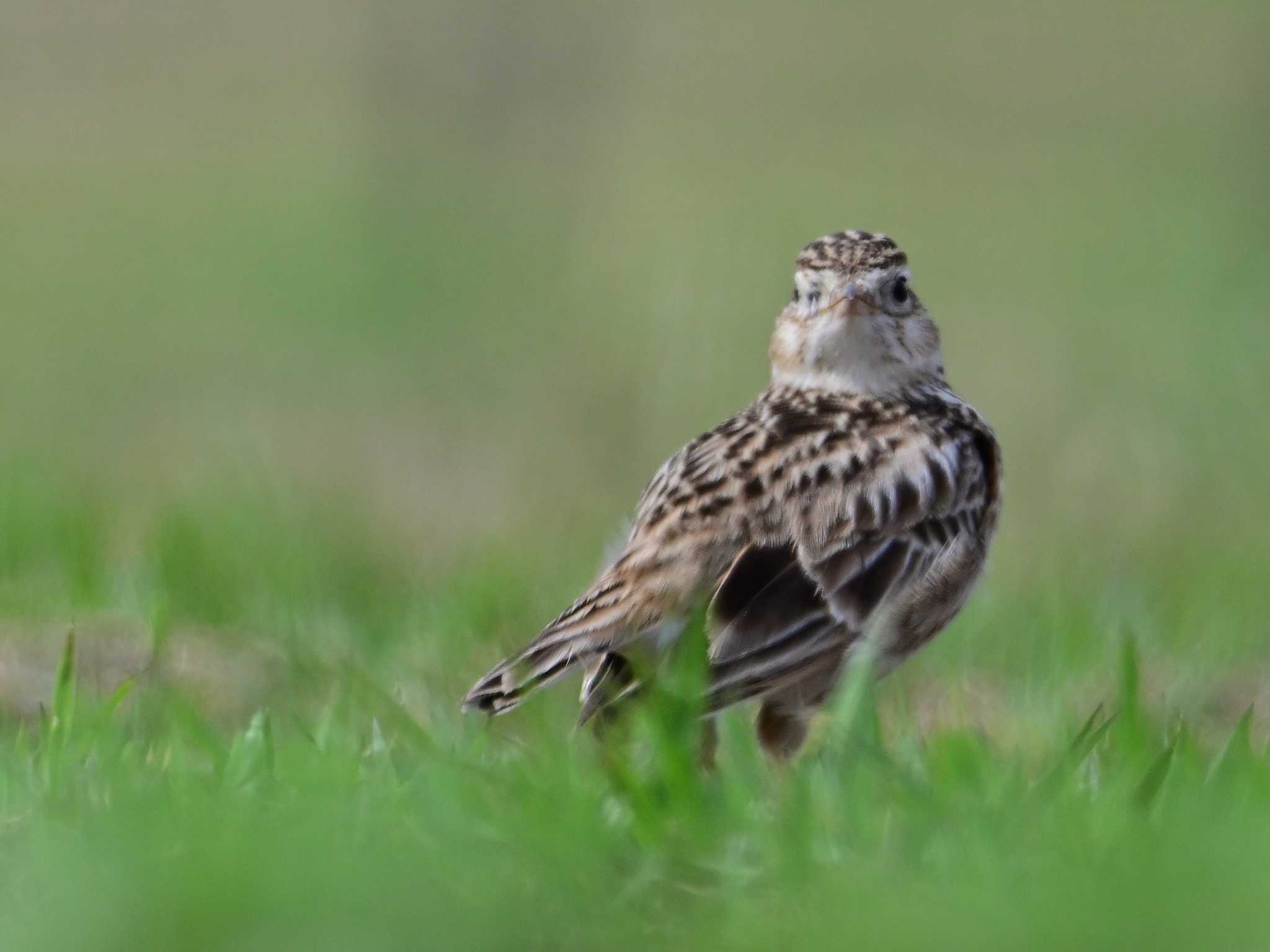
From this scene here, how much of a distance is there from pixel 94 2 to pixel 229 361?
21883 millimetres

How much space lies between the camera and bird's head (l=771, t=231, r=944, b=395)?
6324 millimetres

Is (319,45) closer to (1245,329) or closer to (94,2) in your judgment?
(94,2)

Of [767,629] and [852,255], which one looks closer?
[767,629]

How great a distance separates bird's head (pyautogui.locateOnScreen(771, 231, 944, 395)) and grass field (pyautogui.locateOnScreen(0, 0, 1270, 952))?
96 cm

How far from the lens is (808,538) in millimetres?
→ 5477

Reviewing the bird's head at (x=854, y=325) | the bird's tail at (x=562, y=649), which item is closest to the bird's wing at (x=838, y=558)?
the bird's tail at (x=562, y=649)

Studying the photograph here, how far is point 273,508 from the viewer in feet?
31.0

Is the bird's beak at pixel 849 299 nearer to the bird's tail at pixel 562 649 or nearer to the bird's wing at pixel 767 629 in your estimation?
the bird's wing at pixel 767 629

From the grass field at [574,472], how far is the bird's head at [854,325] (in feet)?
3.16

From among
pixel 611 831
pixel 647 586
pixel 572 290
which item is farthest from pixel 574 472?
pixel 611 831

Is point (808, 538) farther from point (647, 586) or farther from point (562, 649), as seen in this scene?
point (562, 649)

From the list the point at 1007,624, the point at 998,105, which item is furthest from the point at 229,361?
the point at 998,105

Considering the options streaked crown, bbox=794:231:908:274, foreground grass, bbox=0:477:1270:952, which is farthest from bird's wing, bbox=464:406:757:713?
streaked crown, bbox=794:231:908:274

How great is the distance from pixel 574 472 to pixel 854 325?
19.7ft
